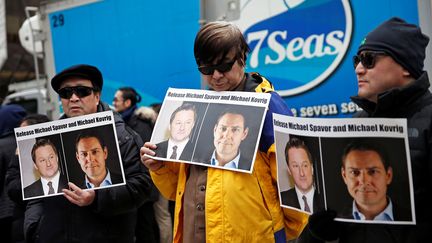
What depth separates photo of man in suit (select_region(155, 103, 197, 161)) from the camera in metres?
2.98

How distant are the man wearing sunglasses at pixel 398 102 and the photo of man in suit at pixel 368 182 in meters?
0.08

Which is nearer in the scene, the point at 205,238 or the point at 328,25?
the point at 205,238

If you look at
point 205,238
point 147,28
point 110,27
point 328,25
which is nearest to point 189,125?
point 205,238

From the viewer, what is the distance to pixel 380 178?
2248 millimetres

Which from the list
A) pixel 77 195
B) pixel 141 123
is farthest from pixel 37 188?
pixel 141 123

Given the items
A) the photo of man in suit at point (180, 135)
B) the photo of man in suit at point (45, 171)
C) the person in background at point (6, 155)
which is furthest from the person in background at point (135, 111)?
the photo of man in suit at point (180, 135)

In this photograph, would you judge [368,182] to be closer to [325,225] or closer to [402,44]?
[325,225]

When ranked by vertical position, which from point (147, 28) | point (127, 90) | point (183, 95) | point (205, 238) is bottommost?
point (205, 238)

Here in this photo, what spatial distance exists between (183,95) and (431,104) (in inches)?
49.9

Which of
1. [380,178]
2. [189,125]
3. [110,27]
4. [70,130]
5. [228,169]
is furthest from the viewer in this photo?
[110,27]

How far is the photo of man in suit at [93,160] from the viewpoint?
338 cm

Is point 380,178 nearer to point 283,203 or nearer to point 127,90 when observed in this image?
point 283,203

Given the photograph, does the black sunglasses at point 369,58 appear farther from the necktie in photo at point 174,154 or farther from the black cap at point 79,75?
the black cap at point 79,75

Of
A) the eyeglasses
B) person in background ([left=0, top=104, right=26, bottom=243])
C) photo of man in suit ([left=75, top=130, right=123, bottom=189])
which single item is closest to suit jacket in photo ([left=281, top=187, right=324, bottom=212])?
the eyeglasses
